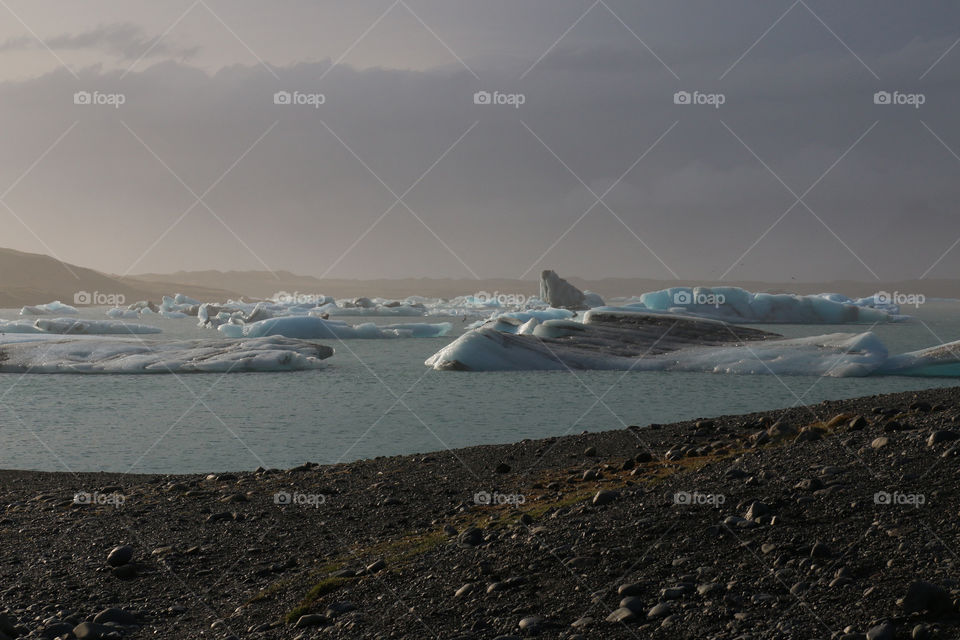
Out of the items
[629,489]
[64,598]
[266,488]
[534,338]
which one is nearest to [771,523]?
[629,489]

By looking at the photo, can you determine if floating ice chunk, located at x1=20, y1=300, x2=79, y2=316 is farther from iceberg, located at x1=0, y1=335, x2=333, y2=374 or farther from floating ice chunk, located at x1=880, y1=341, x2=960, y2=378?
floating ice chunk, located at x1=880, y1=341, x2=960, y2=378

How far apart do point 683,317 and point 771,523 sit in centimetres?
3110

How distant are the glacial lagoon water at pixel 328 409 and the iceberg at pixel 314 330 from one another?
30.1 ft

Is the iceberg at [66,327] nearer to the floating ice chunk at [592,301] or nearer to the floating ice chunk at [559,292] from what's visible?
the floating ice chunk at [559,292]

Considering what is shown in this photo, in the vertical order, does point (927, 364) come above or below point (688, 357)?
below

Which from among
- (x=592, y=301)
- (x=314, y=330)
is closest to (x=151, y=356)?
(x=314, y=330)

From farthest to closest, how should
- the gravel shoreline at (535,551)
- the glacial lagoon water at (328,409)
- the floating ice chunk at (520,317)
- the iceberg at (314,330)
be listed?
the iceberg at (314,330) → the floating ice chunk at (520,317) → the glacial lagoon water at (328,409) → the gravel shoreline at (535,551)

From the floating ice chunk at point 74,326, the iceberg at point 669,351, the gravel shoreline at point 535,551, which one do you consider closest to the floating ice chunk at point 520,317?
the iceberg at point 669,351

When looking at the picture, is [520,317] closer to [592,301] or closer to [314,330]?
[314,330]

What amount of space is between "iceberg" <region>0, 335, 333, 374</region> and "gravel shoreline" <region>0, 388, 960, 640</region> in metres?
19.7

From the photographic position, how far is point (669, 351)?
3219 cm

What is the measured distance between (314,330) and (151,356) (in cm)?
1240

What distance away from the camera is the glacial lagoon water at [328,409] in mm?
14883

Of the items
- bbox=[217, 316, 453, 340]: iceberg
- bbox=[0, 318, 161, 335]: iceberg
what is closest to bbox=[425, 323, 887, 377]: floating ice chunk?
bbox=[217, 316, 453, 340]: iceberg
